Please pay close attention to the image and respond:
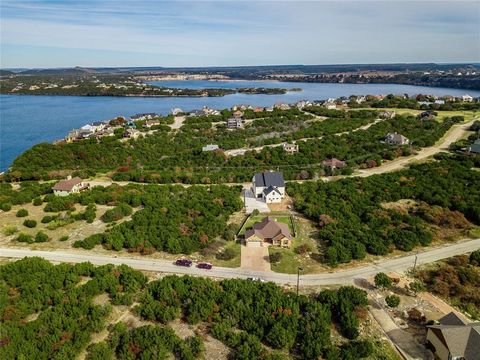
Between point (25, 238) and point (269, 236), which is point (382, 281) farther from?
point (25, 238)

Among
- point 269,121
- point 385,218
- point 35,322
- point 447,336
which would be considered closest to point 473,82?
point 269,121

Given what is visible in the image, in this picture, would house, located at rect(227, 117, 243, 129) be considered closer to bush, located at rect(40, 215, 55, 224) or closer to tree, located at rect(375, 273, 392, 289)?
bush, located at rect(40, 215, 55, 224)

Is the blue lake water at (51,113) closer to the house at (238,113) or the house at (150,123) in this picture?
the house at (150,123)

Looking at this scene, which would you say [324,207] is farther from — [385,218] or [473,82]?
[473,82]

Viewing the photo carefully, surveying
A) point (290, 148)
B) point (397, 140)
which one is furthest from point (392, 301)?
point (397, 140)

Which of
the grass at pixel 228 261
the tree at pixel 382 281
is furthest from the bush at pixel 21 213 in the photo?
the tree at pixel 382 281

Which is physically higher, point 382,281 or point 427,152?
point 427,152
